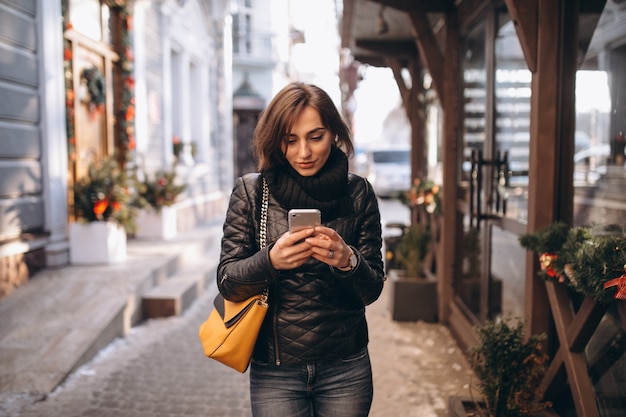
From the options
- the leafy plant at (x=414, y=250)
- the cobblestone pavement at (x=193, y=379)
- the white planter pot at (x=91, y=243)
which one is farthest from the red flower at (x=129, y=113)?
the leafy plant at (x=414, y=250)

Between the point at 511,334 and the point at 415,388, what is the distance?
1379 mm

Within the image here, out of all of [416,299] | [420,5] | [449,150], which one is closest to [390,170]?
[416,299]

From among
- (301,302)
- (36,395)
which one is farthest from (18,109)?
(301,302)

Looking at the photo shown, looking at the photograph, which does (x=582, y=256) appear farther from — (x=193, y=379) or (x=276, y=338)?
(x=193, y=379)

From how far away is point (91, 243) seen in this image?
6.21 m

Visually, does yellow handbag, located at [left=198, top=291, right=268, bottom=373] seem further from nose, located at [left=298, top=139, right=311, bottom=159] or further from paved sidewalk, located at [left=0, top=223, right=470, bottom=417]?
paved sidewalk, located at [left=0, top=223, right=470, bottom=417]

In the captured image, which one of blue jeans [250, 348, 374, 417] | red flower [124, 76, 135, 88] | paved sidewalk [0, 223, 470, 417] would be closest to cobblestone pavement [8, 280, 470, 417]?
paved sidewalk [0, 223, 470, 417]

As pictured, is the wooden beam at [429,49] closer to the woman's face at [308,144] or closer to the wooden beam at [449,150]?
the wooden beam at [449,150]

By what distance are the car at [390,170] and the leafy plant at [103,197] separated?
1285 cm

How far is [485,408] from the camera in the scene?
2688mm

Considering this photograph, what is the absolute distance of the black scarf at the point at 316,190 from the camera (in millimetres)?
1807

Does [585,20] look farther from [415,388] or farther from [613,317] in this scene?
[415,388]

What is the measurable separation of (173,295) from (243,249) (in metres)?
4.08

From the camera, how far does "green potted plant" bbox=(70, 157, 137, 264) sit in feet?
20.4
